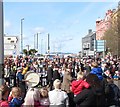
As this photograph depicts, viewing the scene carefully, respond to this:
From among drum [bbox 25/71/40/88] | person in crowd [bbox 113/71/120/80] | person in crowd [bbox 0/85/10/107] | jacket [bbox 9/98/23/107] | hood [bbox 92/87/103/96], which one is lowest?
person in crowd [bbox 113/71/120/80]

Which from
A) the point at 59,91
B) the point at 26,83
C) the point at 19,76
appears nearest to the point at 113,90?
A: the point at 59,91

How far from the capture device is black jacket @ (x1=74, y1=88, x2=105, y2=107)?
675 centimetres

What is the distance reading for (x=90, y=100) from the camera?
6.75 m

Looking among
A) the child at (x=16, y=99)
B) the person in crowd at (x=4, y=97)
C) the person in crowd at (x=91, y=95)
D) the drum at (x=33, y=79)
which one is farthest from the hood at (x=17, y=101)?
the drum at (x=33, y=79)

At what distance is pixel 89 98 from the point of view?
6.74m

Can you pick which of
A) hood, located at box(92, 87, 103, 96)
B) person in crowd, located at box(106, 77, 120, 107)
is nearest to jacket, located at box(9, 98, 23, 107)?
hood, located at box(92, 87, 103, 96)

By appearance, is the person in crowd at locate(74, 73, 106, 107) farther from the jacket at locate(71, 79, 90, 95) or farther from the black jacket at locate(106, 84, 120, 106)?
the black jacket at locate(106, 84, 120, 106)

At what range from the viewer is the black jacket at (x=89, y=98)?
675 centimetres

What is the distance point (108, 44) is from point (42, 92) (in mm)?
64320

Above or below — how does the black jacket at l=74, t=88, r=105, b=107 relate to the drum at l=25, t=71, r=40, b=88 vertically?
above

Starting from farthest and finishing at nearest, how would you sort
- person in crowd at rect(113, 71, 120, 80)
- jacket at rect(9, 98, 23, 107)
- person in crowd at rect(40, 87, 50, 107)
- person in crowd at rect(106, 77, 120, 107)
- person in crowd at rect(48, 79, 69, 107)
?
person in crowd at rect(113, 71, 120, 80) → person in crowd at rect(106, 77, 120, 107) → person in crowd at rect(48, 79, 69, 107) → person in crowd at rect(40, 87, 50, 107) → jacket at rect(9, 98, 23, 107)

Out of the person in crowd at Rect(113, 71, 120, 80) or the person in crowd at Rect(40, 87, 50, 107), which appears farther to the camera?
the person in crowd at Rect(113, 71, 120, 80)

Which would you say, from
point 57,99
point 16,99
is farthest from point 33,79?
point 16,99

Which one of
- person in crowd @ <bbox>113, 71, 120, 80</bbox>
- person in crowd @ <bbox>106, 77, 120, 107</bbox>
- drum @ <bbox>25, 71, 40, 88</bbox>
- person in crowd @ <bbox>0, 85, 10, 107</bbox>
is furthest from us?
person in crowd @ <bbox>113, 71, 120, 80</bbox>
